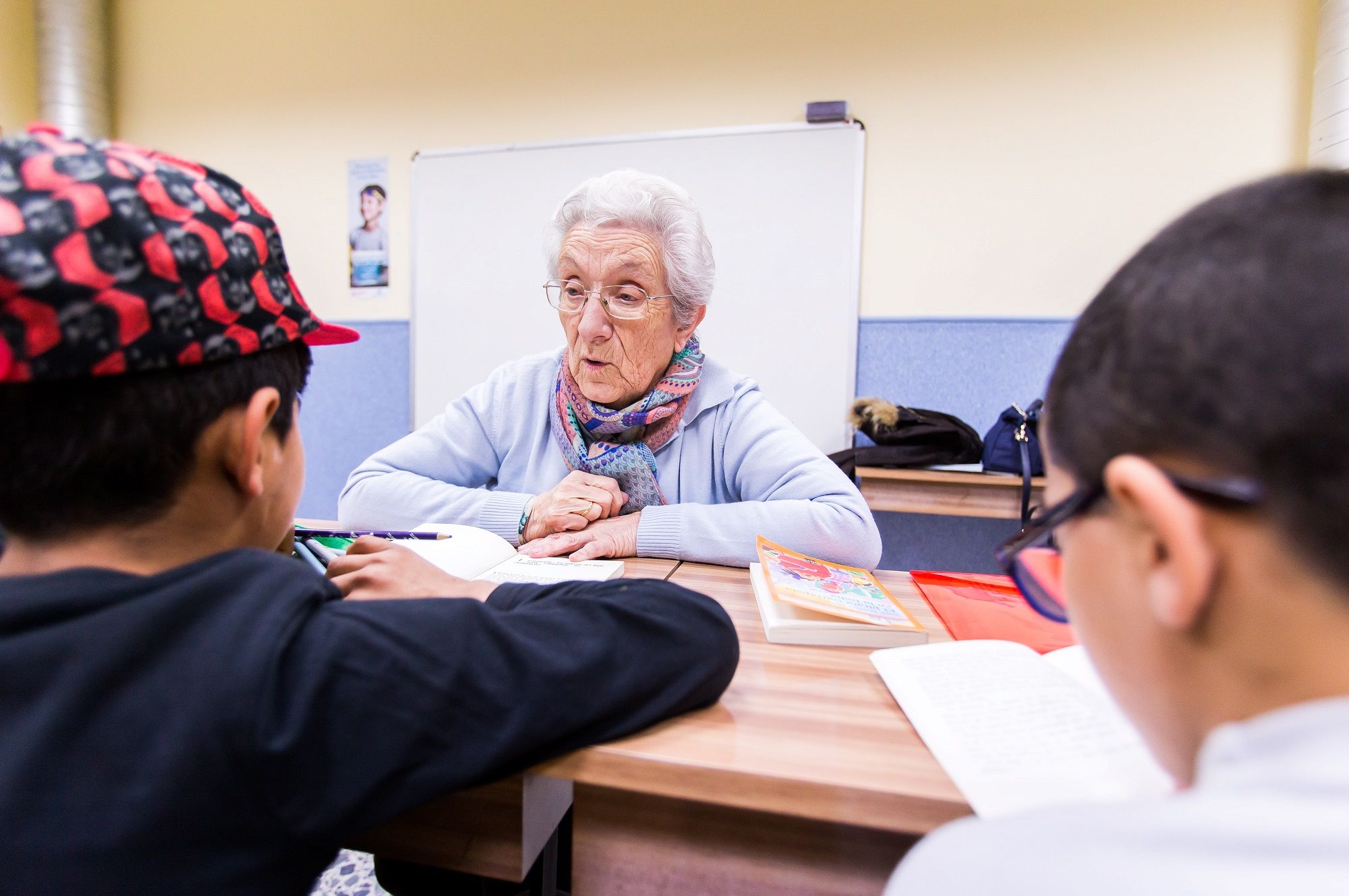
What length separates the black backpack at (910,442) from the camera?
7.23ft

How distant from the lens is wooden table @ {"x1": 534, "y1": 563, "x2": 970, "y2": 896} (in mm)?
463

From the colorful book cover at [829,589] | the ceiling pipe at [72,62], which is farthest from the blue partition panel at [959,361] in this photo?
the ceiling pipe at [72,62]

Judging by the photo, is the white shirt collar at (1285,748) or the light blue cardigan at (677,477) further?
Answer: the light blue cardigan at (677,477)

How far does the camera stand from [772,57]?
8.45 feet

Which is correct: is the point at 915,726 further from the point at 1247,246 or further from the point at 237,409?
the point at 237,409

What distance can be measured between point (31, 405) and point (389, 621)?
0.79ft

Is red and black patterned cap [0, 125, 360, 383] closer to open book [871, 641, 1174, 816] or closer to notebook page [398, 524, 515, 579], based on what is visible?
notebook page [398, 524, 515, 579]

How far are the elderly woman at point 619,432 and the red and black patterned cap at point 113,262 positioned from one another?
0.67 metres

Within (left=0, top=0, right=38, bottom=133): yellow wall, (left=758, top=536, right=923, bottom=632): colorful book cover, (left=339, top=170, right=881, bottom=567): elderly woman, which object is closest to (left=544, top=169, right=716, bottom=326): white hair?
(left=339, top=170, right=881, bottom=567): elderly woman

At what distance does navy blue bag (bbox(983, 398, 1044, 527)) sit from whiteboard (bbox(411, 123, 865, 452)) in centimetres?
54

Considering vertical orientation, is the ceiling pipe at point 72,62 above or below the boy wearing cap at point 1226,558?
above

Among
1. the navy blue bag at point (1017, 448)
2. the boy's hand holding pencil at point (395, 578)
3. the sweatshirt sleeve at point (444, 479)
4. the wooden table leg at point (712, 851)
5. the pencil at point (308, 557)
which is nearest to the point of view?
the wooden table leg at point (712, 851)

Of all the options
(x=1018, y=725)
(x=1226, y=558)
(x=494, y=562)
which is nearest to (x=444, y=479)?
(x=494, y=562)

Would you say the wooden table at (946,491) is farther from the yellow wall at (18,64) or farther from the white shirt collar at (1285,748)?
the yellow wall at (18,64)
